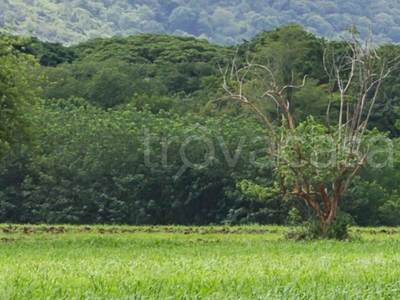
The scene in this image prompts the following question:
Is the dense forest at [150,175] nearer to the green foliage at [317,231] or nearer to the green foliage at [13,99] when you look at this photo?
the green foliage at [13,99]

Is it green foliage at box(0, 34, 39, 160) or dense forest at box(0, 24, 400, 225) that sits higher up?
green foliage at box(0, 34, 39, 160)

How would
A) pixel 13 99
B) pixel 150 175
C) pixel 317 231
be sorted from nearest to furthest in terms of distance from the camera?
pixel 317 231
pixel 13 99
pixel 150 175

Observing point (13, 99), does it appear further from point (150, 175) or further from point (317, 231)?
point (150, 175)

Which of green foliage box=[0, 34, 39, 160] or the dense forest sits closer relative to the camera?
green foliage box=[0, 34, 39, 160]

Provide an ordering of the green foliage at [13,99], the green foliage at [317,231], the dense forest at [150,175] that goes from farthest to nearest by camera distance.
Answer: the dense forest at [150,175] → the green foliage at [13,99] → the green foliage at [317,231]

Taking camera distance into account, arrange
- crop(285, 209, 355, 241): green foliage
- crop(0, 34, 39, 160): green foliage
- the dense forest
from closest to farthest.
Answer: crop(285, 209, 355, 241): green foliage
crop(0, 34, 39, 160): green foliage
the dense forest

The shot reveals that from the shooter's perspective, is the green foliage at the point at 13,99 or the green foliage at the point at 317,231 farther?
the green foliage at the point at 13,99

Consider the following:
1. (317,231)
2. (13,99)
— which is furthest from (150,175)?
(317,231)

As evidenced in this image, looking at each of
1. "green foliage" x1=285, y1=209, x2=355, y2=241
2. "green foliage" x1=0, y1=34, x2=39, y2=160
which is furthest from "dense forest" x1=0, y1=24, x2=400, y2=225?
"green foliage" x1=285, y1=209, x2=355, y2=241

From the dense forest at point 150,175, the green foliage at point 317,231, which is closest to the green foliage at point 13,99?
the green foliage at point 317,231

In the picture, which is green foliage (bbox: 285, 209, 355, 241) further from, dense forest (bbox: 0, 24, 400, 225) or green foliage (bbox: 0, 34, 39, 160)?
dense forest (bbox: 0, 24, 400, 225)

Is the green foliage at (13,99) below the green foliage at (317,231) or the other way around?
the other way around

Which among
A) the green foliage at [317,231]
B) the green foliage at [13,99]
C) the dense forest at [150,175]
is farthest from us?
the dense forest at [150,175]

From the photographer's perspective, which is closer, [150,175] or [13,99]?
[13,99]
